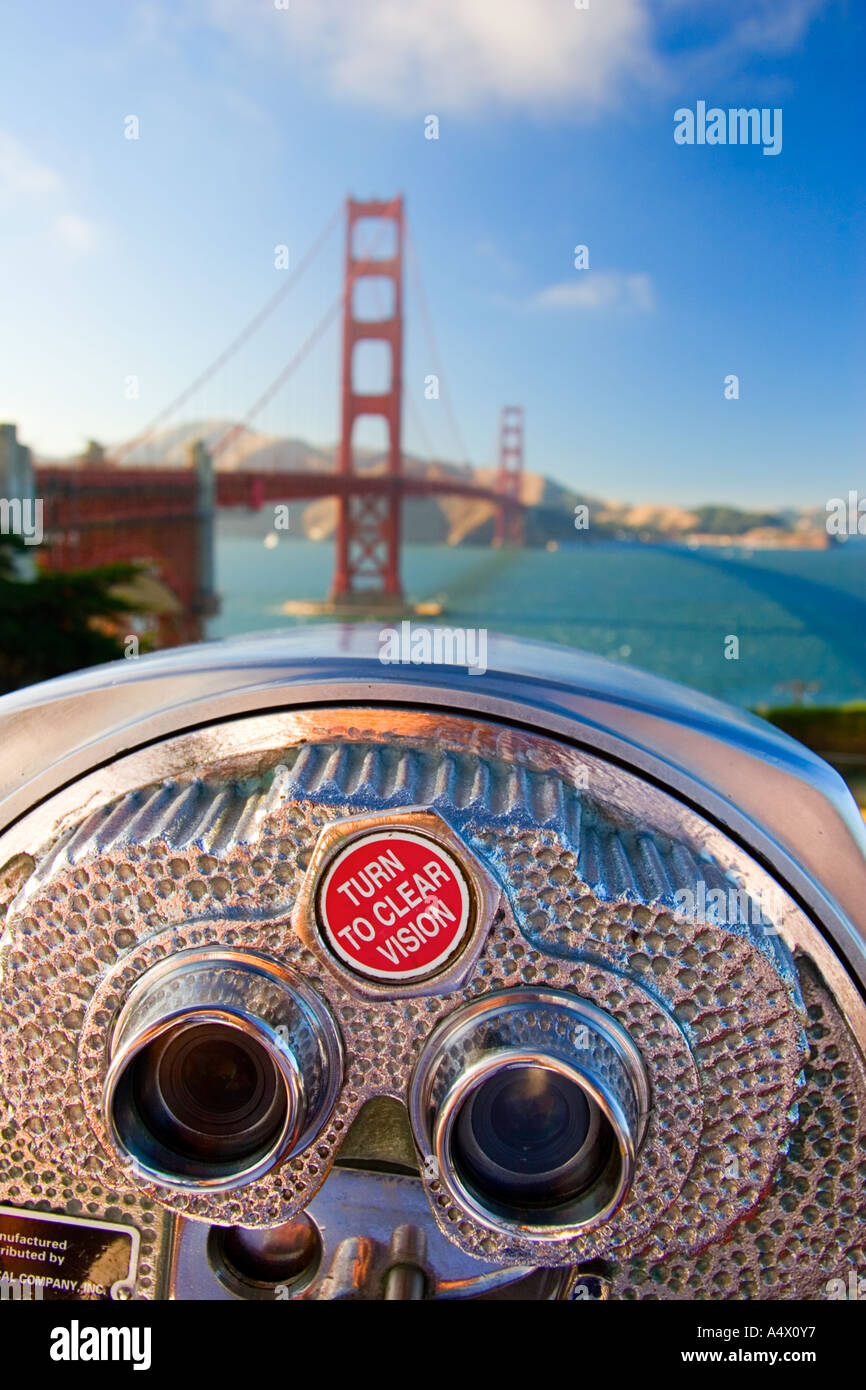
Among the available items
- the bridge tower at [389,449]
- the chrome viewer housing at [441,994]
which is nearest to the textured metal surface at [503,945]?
the chrome viewer housing at [441,994]

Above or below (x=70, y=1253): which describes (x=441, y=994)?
above

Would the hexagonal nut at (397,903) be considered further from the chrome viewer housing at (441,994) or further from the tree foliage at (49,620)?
the tree foliage at (49,620)

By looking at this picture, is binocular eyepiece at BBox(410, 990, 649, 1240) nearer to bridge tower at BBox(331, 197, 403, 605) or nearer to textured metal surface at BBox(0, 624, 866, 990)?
textured metal surface at BBox(0, 624, 866, 990)

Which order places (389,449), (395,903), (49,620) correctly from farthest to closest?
1. (389,449)
2. (49,620)
3. (395,903)

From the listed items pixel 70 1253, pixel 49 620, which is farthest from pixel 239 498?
pixel 70 1253

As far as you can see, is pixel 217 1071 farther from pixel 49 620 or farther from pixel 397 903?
pixel 49 620

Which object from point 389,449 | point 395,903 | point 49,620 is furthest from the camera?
point 389,449

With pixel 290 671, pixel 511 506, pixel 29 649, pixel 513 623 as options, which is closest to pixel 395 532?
pixel 511 506

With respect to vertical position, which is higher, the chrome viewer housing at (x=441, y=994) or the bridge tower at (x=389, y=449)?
the bridge tower at (x=389, y=449)

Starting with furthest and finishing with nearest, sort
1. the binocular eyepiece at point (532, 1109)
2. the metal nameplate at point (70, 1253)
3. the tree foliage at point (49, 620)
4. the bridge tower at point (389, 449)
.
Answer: the bridge tower at point (389, 449) < the tree foliage at point (49, 620) < the metal nameplate at point (70, 1253) < the binocular eyepiece at point (532, 1109)
